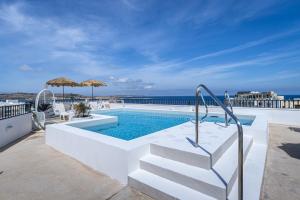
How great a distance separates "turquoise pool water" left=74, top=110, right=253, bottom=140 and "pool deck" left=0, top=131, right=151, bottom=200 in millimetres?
2326

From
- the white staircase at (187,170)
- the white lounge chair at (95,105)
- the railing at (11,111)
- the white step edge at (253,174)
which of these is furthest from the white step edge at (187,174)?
the white lounge chair at (95,105)

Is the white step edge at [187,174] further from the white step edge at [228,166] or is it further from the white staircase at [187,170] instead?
the white step edge at [228,166]

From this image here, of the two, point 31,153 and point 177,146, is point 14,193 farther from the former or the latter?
point 177,146

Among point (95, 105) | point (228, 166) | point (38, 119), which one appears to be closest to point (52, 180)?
point (228, 166)

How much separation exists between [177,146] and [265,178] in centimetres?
169

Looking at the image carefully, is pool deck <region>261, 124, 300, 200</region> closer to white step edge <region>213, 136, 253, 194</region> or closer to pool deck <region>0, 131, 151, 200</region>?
white step edge <region>213, 136, 253, 194</region>

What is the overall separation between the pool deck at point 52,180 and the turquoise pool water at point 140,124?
2.33 metres

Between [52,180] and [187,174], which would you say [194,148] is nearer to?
[187,174]

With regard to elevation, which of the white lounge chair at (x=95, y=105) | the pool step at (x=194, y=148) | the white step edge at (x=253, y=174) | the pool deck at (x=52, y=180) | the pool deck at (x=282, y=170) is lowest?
the pool deck at (x=52, y=180)

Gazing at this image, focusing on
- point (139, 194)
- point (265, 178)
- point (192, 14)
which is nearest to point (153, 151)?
point (139, 194)

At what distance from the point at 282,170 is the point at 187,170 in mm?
2212

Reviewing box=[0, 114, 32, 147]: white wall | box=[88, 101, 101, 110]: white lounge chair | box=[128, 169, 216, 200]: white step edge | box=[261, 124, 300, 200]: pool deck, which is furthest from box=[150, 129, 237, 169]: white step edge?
box=[88, 101, 101, 110]: white lounge chair

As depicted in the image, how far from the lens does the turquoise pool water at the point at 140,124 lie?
6754 millimetres

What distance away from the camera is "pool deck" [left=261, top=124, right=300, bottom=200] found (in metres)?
2.82
